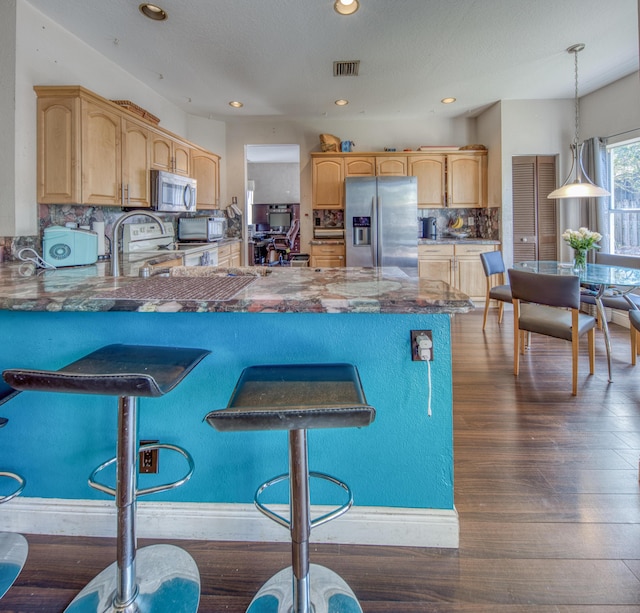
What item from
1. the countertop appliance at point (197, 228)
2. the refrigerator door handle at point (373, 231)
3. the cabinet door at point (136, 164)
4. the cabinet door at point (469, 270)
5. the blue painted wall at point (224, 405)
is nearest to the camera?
the blue painted wall at point (224, 405)

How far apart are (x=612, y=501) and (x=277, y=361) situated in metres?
1.50

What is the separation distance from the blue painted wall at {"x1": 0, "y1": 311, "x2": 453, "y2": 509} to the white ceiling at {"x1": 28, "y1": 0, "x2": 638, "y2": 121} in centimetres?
254

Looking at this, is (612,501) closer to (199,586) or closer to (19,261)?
(199,586)

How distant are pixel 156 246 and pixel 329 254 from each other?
7.23ft

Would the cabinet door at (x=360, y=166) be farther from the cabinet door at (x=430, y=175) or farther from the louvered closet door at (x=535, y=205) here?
the louvered closet door at (x=535, y=205)

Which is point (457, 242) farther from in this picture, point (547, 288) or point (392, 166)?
point (547, 288)

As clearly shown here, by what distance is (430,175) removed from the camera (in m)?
5.68

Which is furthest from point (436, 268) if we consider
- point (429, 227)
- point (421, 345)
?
point (421, 345)

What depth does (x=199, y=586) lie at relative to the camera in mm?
1338

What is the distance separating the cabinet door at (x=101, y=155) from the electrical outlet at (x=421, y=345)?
108 inches

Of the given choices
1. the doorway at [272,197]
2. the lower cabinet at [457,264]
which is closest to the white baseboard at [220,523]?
the lower cabinet at [457,264]

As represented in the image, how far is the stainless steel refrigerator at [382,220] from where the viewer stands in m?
5.34

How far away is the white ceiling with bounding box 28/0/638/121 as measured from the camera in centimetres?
299

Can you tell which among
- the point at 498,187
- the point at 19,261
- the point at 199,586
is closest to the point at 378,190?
the point at 498,187
